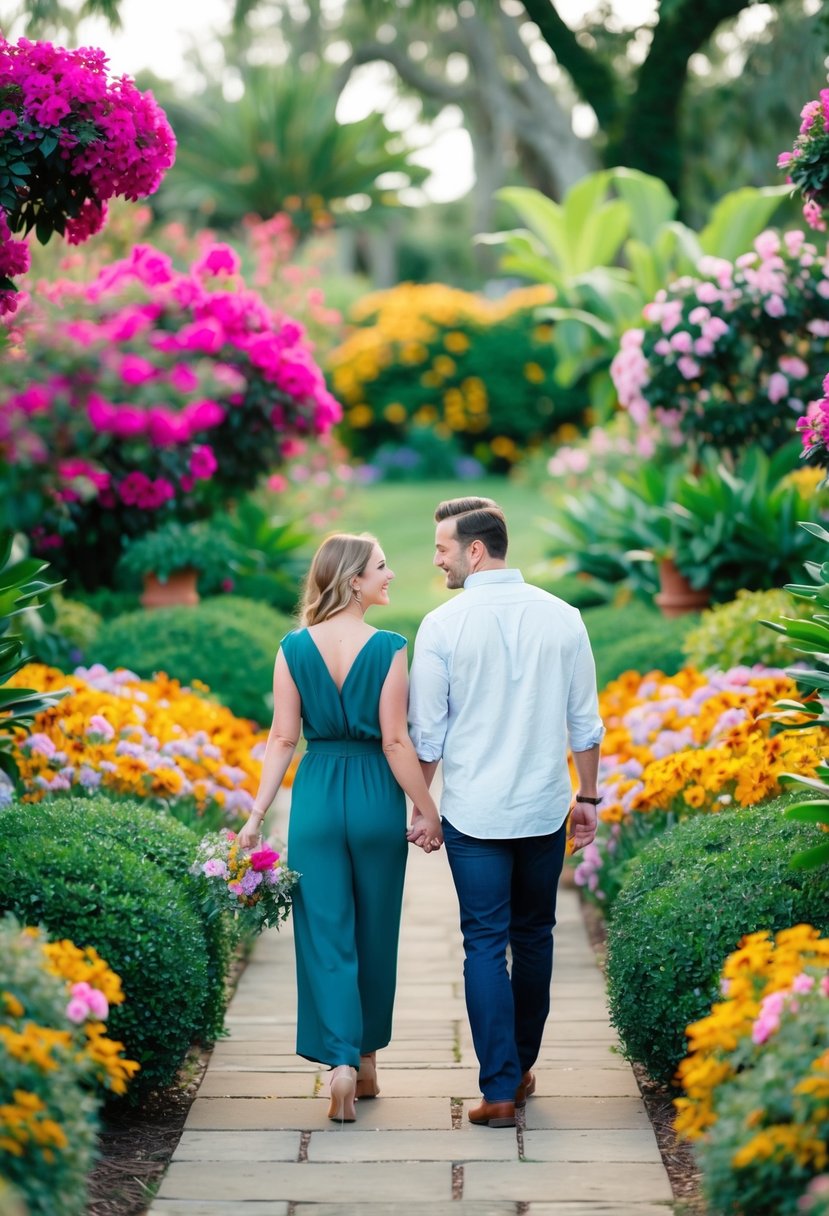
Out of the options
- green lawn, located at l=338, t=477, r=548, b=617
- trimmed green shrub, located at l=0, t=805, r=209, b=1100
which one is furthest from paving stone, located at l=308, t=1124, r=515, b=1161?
green lawn, located at l=338, t=477, r=548, b=617

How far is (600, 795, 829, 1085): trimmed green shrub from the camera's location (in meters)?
3.98

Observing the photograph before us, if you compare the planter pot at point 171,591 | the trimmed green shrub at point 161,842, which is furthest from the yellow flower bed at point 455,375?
the trimmed green shrub at point 161,842

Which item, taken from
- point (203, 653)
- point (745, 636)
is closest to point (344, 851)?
point (745, 636)

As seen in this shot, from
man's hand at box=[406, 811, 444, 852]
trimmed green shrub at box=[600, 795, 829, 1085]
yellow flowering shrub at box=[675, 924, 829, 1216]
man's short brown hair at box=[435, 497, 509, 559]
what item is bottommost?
trimmed green shrub at box=[600, 795, 829, 1085]

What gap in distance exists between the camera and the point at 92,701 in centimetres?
601

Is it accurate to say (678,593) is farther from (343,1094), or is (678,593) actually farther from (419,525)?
(419,525)

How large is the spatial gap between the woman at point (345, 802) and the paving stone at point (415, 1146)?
0.44 ft

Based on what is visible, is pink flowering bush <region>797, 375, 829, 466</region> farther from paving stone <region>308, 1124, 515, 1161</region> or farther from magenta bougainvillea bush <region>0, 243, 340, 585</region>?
paving stone <region>308, 1124, 515, 1161</region>

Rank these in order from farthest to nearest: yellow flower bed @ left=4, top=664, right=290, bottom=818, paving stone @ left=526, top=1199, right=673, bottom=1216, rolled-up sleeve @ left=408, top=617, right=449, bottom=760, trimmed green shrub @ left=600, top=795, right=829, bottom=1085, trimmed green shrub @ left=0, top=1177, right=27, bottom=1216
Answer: yellow flower bed @ left=4, top=664, right=290, bottom=818 → rolled-up sleeve @ left=408, top=617, right=449, bottom=760 → trimmed green shrub @ left=600, top=795, right=829, bottom=1085 → paving stone @ left=526, top=1199, right=673, bottom=1216 → trimmed green shrub @ left=0, top=1177, right=27, bottom=1216

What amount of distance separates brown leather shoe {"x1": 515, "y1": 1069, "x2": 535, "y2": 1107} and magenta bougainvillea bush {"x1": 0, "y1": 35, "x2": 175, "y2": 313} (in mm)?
2847

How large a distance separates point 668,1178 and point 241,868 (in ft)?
4.42

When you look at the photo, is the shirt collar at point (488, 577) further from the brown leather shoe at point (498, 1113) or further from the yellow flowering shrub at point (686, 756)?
the brown leather shoe at point (498, 1113)

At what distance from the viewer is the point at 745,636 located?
6.84 m

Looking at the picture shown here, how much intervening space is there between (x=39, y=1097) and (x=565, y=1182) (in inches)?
53.5
